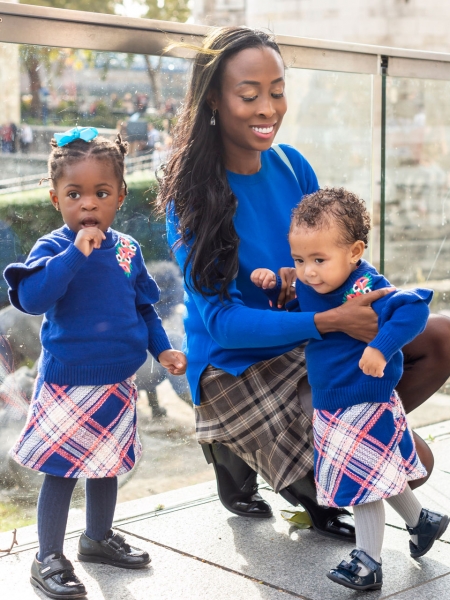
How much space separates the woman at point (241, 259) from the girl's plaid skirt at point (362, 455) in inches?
14.3

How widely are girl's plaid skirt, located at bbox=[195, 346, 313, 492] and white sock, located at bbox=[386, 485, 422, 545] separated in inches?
13.6

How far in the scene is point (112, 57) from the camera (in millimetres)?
3166

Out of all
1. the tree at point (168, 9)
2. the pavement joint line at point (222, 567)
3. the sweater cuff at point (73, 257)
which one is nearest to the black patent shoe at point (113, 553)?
the pavement joint line at point (222, 567)

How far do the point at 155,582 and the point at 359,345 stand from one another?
0.93 m

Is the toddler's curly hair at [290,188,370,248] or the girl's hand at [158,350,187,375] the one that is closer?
the toddler's curly hair at [290,188,370,248]

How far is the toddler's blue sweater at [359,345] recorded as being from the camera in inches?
92.0

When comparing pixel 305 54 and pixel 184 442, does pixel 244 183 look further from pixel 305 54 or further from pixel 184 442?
pixel 184 442

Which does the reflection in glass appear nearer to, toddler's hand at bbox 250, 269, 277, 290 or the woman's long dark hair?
the woman's long dark hair

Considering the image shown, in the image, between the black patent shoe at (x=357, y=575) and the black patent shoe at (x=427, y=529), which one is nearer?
the black patent shoe at (x=357, y=575)

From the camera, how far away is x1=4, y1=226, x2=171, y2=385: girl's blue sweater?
8.03ft

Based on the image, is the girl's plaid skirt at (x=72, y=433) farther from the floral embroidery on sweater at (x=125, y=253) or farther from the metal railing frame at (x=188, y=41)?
the metal railing frame at (x=188, y=41)

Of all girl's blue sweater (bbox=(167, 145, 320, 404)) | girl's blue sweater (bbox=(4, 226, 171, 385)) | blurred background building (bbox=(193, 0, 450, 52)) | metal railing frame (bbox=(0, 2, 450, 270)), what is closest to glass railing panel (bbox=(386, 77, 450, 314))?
metal railing frame (bbox=(0, 2, 450, 270))

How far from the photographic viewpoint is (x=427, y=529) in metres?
2.61

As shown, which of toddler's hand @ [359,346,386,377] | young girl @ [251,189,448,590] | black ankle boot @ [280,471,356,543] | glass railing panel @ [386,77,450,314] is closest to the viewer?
toddler's hand @ [359,346,386,377]
